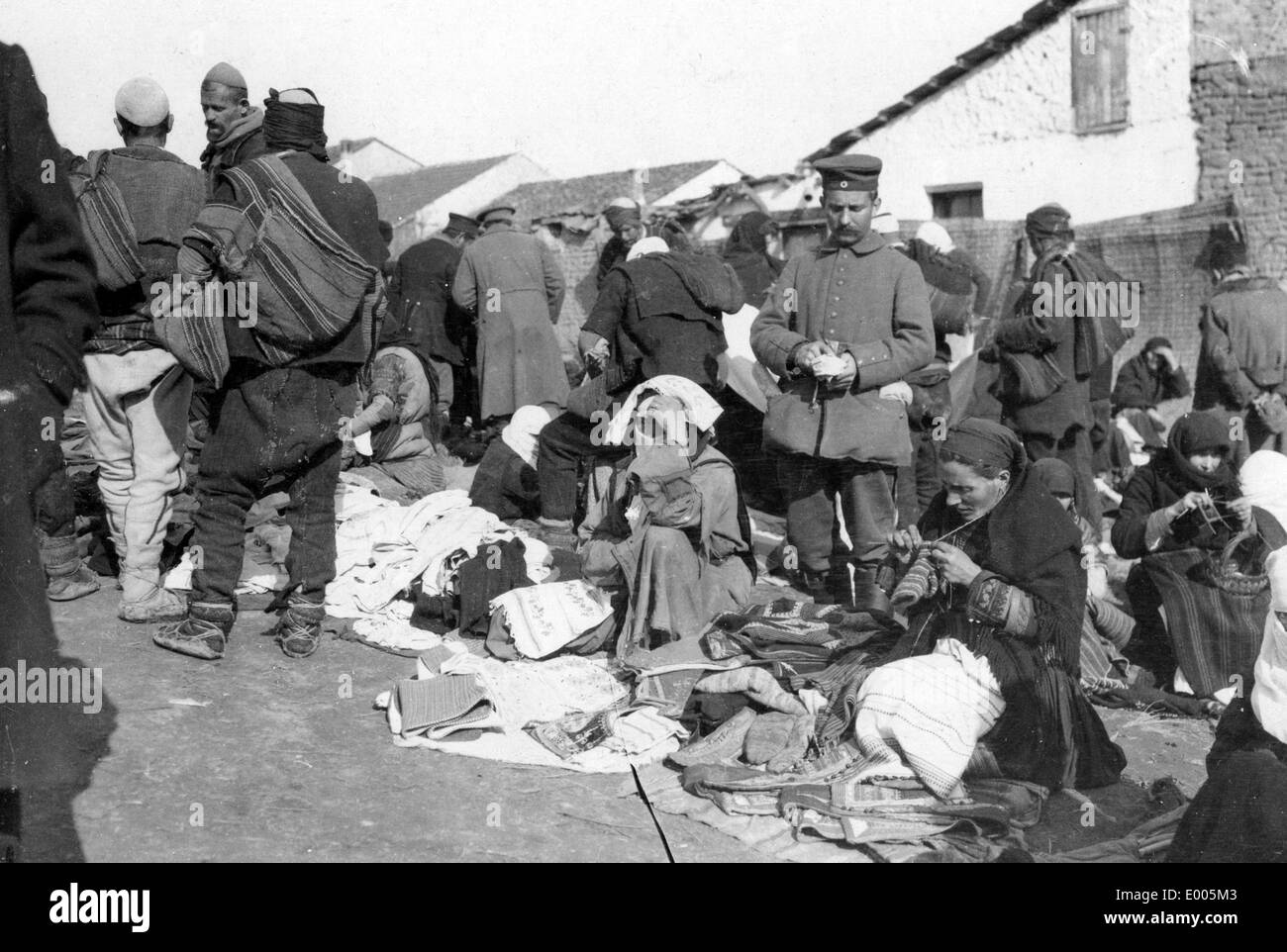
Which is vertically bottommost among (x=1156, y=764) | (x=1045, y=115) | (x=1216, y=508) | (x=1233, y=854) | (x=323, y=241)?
(x=1156, y=764)

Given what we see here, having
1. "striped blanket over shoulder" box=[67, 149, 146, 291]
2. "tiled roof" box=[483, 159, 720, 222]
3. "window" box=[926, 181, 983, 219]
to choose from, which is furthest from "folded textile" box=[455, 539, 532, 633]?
"window" box=[926, 181, 983, 219]

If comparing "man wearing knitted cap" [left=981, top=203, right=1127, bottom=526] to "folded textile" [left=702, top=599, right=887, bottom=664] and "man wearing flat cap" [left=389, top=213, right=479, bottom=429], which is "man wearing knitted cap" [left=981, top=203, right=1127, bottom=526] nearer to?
"folded textile" [left=702, top=599, right=887, bottom=664]

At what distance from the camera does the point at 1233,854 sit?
2914 mm

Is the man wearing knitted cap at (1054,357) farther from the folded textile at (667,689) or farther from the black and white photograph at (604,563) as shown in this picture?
the folded textile at (667,689)

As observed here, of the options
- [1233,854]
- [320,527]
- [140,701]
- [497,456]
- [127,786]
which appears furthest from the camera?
[497,456]

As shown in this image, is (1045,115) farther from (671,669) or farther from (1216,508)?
(671,669)

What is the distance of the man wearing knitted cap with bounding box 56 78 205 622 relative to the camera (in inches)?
191

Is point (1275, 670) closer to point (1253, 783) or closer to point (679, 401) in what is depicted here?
point (1253, 783)

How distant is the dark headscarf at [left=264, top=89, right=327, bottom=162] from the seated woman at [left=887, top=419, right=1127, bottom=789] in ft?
8.52

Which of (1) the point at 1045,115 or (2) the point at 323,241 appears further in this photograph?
(1) the point at 1045,115

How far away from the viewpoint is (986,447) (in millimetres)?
4039

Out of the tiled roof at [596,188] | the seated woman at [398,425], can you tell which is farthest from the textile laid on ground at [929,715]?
the tiled roof at [596,188]
